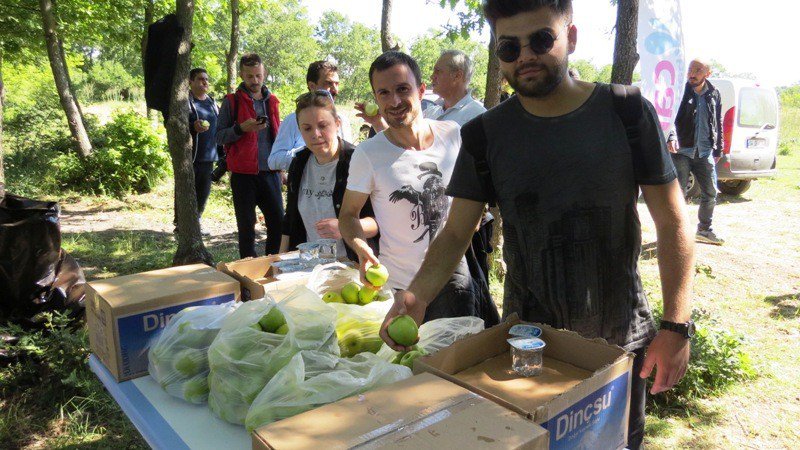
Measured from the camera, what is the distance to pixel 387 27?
215 inches

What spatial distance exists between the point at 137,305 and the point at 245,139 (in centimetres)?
359

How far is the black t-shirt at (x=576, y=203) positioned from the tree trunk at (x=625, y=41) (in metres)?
2.37

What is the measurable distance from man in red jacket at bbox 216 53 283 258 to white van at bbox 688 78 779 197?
27.3 ft

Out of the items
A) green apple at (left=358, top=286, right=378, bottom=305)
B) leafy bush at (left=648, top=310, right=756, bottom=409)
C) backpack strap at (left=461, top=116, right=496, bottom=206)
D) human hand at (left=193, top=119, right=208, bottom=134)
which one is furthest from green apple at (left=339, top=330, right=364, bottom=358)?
human hand at (left=193, top=119, right=208, bottom=134)

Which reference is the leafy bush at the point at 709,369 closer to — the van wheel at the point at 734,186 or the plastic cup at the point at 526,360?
the plastic cup at the point at 526,360

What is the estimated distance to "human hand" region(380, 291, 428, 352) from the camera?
172cm

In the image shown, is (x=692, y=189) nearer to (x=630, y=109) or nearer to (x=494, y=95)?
(x=494, y=95)

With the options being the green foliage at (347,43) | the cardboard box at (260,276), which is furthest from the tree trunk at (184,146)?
the green foliage at (347,43)

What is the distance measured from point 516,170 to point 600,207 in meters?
0.29

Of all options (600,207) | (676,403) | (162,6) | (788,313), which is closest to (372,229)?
(600,207)

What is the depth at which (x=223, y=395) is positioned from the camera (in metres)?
1.60

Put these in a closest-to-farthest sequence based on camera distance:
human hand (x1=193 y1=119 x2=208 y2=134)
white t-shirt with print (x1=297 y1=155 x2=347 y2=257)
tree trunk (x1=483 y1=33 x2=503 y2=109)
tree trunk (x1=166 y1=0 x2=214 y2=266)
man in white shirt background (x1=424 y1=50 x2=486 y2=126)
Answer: white t-shirt with print (x1=297 y1=155 x2=347 y2=257)
man in white shirt background (x1=424 y1=50 x2=486 y2=126)
tree trunk (x1=166 y1=0 x2=214 y2=266)
tree trunk (x1=483 y1=33 x2=503 y2=109)
human hand (x1=193 y1=119 x2=208 y2=134)

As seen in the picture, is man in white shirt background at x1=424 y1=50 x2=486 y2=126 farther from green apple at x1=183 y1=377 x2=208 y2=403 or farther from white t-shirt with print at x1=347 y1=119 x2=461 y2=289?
green apple at x1=183 y1=377 x2=208 y2=403

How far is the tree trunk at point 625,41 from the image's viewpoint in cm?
388
